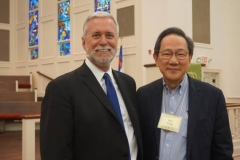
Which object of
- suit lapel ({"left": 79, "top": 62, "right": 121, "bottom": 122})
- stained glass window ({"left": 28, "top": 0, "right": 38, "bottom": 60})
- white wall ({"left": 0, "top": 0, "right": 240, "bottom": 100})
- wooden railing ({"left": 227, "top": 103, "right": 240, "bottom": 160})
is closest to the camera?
suit lapel ({"left": 79, "top": 62, "right": 121, "bottom": 122})

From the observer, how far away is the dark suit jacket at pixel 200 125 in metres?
1.67

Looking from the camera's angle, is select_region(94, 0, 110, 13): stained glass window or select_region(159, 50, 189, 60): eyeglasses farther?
select_region(94, 0, 110, 13): stained glass window

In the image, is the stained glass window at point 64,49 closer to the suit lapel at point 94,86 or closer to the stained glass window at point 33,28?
the stained glass window at point 33,28

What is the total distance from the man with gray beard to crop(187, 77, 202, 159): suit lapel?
279 millimetres

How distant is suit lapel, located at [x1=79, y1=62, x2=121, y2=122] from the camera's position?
1575 mm

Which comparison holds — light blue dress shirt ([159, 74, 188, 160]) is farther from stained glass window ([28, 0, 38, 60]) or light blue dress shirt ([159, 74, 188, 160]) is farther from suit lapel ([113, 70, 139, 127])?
stained glass window ([28, 0, 38, 60])

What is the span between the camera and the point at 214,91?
1750mm

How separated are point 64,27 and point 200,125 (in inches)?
312

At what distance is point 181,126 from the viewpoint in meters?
1.71

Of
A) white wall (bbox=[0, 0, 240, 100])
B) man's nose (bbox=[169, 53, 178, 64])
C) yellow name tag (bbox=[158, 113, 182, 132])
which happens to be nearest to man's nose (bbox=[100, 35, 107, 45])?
man's nose (bbox=[169, 53, 178, 64])

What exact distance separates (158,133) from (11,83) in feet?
26.6

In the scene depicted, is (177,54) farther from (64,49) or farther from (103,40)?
(64,49)

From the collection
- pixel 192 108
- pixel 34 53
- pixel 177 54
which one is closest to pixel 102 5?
pixel 34 53

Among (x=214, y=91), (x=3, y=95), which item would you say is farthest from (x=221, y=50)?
(x=214, y=91)
